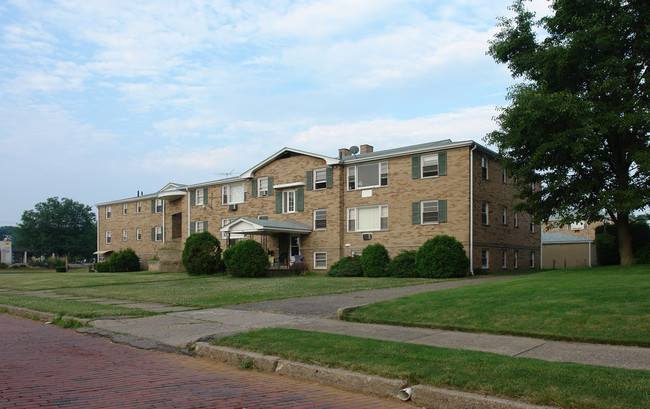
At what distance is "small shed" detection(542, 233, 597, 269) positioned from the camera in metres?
39.8

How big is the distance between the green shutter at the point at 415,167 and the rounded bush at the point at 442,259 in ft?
14.1

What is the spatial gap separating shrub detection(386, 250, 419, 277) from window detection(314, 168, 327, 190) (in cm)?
781

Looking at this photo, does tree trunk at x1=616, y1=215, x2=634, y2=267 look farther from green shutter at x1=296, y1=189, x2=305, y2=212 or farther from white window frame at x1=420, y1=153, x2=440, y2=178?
green shutter at x1=296, y1=189, x2=305, y2=212

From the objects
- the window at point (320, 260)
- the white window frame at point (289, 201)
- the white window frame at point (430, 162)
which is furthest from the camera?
the white window frame at point (289, 201)

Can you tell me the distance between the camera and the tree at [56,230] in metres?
88.2

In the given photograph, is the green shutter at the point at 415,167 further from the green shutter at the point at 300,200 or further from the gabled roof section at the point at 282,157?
the green shutter at the point at 300,200

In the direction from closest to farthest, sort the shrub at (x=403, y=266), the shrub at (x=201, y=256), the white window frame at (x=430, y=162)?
the shrub at (x=403, y=266) < the white window frame at (x=430, y=162) < the shrub at (x=201, y=256)

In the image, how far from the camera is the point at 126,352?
29.2 ft

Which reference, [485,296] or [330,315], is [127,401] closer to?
[330,315]

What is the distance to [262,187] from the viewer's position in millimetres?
35750

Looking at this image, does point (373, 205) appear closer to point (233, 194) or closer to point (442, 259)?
point (442, 259)

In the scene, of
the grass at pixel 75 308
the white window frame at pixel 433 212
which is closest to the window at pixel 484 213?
the white window frame at pixel 433 212

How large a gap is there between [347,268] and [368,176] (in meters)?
5.79

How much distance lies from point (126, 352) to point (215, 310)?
16.2 ft
